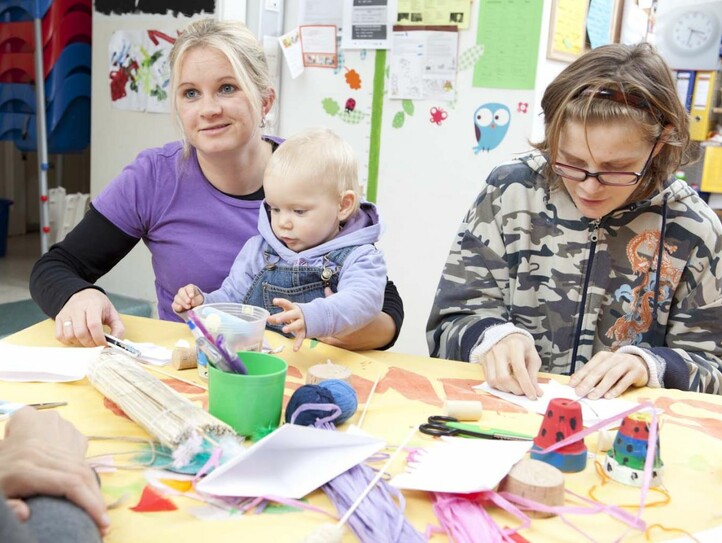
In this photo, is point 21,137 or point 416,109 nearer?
point 416,109

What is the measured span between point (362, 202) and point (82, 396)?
79 cm

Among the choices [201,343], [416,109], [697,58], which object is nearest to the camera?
[201,343]

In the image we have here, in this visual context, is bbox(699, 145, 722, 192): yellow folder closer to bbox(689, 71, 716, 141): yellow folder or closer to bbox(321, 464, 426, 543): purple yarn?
bbox(689, 71, 716, 141): yellow folder

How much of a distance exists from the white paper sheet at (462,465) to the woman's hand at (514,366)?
0.84 feet

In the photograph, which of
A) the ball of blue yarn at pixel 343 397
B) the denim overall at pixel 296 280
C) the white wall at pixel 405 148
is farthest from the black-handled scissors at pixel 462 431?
the white wall at pixel 405 148

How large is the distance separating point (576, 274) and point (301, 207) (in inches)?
24.4

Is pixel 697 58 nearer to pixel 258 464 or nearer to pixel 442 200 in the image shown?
pixel 442 200

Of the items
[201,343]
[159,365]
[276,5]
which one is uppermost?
[276,5]

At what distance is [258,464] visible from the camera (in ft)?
2.81

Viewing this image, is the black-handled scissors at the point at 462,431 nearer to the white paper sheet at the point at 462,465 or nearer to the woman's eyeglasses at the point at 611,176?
the white paper sheet at the point at 462,465

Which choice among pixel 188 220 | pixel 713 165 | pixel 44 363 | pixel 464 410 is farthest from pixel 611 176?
pixel 713 165

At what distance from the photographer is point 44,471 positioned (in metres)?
0.73

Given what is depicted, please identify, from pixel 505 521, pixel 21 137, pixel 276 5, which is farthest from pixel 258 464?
pixel 21 137

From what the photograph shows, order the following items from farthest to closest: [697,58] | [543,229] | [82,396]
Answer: [697,58] < [543,229] < [82,396]
